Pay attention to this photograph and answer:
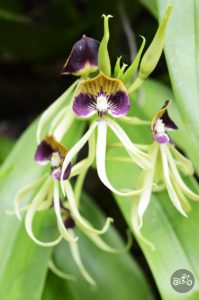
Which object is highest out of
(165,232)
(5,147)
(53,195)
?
(5,147)

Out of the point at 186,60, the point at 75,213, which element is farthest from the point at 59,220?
the point at 186,60

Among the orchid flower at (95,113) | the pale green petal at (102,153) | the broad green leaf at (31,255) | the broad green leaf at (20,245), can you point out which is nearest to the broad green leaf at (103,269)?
the broad green leaf at (31,255)

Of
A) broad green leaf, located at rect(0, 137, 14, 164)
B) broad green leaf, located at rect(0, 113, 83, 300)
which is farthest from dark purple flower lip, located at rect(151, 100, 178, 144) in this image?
broad green leaf, located at rect(0, 137, 14, 164)

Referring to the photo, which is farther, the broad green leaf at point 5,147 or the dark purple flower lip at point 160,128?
the broad green leaf at point 5,147

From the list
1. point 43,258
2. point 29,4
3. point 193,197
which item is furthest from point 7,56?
point 193,197

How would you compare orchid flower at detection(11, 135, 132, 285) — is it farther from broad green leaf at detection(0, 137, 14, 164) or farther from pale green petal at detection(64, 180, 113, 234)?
broad green leaf at detection(0, 137, 14, 164)

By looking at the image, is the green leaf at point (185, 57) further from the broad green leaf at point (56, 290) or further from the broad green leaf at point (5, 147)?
the broad green leaf at point (5, 147)

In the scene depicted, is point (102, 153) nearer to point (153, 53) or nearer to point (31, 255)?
point (153, 53)
